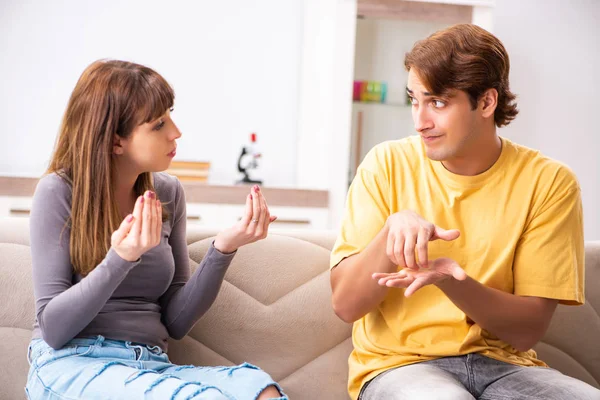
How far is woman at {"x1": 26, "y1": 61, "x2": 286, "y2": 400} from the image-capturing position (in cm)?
134

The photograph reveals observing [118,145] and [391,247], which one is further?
[118,145]

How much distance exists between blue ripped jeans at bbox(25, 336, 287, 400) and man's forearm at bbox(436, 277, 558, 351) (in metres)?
0.42

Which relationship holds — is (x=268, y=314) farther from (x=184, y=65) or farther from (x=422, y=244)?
(x=184, y=65)

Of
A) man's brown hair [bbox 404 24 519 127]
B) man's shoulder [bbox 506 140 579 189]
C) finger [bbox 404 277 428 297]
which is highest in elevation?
man's brown hair [bbox 404 24 519 127]

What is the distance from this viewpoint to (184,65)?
433cm

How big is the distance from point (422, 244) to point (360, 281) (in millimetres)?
230

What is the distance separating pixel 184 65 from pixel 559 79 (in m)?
2.46

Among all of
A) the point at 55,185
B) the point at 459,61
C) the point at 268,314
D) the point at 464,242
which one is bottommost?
the point at 268,314

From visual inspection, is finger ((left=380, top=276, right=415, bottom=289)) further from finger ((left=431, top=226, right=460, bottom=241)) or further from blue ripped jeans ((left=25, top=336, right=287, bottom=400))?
Answer: blue ripped jeans ((left=25, top=336, right=287, bottom=400))

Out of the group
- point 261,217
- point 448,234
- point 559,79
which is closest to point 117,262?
point 261,217

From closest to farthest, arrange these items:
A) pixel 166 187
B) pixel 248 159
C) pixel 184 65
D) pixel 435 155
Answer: pixel 435 155
pixel 166 187
pixel 248 159
pixel 184 65

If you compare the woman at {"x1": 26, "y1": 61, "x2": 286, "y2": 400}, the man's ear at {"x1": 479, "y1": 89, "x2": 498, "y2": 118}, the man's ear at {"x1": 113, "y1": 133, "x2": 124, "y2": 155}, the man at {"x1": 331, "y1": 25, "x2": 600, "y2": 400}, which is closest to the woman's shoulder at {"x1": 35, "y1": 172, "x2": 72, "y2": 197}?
the woman at {"x1": 26, "y1": 61, "x2": 286, "y2": 400}

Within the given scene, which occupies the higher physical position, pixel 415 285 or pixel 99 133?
pixel 99 133

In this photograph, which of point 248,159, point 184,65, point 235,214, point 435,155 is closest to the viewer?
point 435,155
